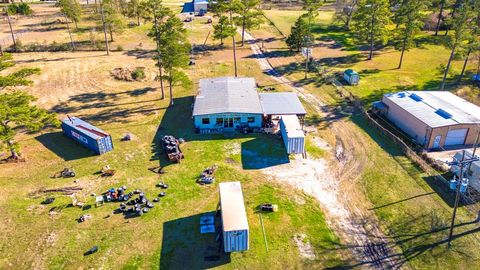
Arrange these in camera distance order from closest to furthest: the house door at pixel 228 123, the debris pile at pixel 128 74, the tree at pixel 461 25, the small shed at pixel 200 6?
the house door at pixel 228 123 < the tree at pixel 461 25 < the debris pile at pixel 128 74 < the small shed at pixel 200 6

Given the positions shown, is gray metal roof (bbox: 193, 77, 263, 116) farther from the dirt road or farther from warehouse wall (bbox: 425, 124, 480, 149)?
warehouse wall (bbox: 425, 124, 480, 149)

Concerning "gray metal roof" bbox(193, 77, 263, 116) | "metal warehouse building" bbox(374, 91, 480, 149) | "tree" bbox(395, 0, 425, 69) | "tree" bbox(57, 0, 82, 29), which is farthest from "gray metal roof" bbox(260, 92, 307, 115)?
"tree" bbox(57, 0, 82, 29)

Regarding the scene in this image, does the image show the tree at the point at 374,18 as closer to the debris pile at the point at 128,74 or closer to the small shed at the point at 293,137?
the small shed at the point at 293,137

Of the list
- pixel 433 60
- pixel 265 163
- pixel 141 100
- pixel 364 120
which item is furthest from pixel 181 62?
pixel 433 60

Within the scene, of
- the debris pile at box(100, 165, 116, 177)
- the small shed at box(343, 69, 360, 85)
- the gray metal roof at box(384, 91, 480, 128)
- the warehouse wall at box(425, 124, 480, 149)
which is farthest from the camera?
the small shed at box(343, 69, 360, 85)

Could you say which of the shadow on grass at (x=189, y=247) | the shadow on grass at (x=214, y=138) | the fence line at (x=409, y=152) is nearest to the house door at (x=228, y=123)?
the shadow on grass at (x=214, y=138)

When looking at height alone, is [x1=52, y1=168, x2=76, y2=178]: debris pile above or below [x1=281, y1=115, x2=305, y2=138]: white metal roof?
below
